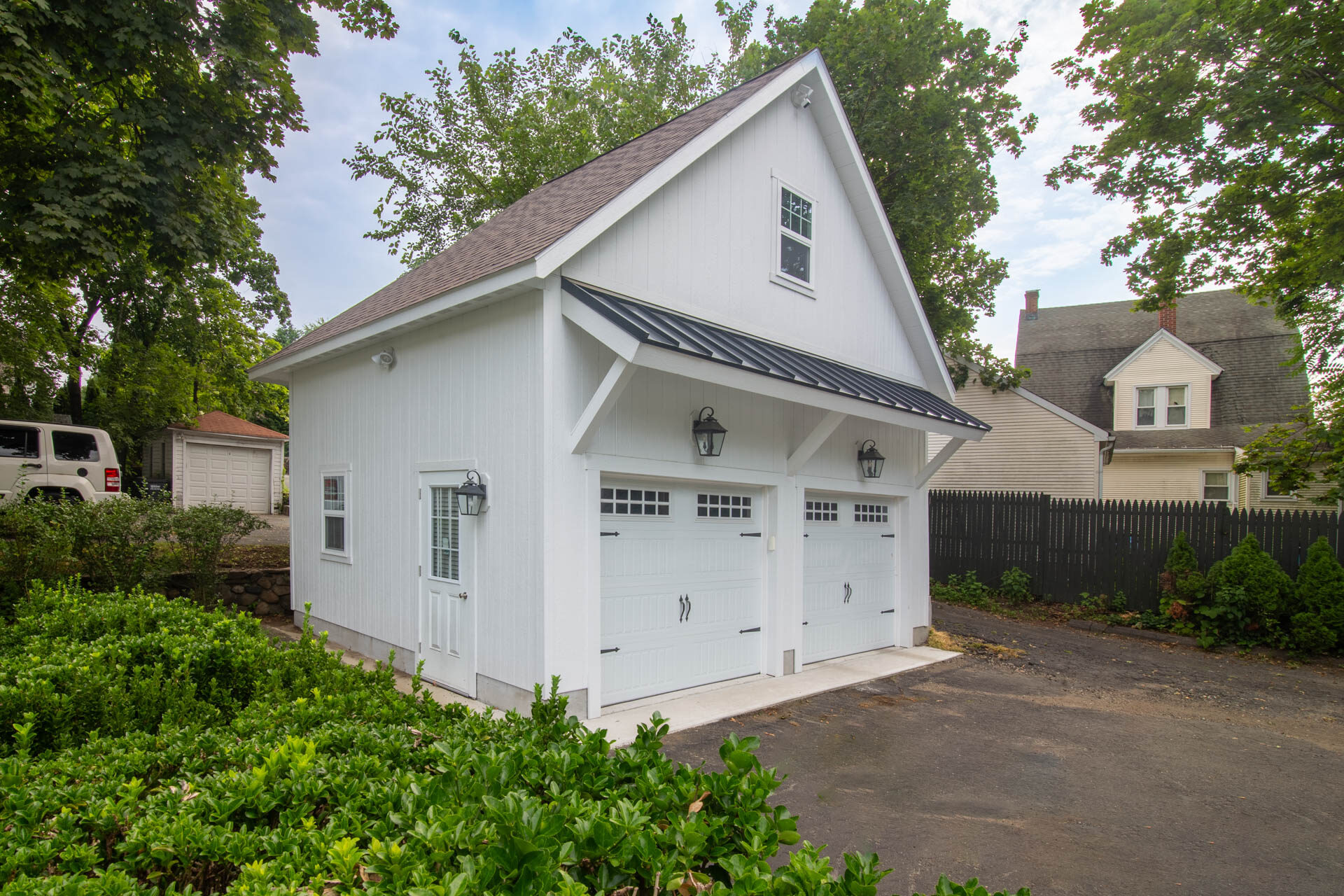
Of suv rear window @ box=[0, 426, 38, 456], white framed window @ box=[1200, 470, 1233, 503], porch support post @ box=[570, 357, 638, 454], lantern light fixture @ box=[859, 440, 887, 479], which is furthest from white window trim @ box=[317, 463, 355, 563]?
white framed window @ box=[1200, 470, 1233, 503]

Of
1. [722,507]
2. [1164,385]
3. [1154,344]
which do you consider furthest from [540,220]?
[1164,385]

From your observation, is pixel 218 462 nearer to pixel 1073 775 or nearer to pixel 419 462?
pixel 419 462

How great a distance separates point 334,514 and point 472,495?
3400 mm

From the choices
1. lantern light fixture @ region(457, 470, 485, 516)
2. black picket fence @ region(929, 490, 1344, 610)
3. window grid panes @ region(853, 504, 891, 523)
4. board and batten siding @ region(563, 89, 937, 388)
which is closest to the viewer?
lantern light fixture @ region(457, 470, 485, 516)

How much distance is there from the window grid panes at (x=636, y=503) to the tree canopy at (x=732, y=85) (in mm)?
10656

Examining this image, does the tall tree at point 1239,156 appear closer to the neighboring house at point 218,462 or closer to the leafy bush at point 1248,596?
the leafy bush at point 1248,596

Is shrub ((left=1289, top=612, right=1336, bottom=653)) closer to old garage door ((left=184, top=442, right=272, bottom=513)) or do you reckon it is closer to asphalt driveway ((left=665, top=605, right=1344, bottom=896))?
asphalt driveway ((left=665, top=605, right=1344, bottom=896))

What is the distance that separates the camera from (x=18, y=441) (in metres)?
11.0

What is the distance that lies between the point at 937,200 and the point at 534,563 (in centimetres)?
1296

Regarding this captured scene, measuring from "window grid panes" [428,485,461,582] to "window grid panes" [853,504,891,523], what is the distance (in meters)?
5.06

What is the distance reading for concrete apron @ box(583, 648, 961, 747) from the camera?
5816 millimetres

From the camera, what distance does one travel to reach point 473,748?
2254 mm

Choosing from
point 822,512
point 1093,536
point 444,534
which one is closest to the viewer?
point 444,534

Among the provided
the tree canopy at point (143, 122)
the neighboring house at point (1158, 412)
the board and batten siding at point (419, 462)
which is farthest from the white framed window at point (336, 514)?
the neighboring house at point (1158, 412)
